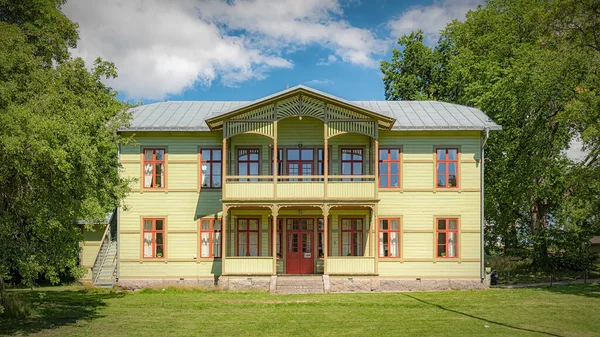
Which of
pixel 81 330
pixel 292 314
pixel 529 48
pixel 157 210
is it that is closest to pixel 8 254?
pixel 81 330

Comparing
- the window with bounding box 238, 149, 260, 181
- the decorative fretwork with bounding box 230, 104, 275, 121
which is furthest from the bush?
the window with bounding box 238, 149, 260, 181

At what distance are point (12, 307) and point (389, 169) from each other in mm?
15312

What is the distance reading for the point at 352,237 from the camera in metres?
25.5

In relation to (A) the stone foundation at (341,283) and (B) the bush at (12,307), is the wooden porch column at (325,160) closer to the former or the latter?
(A) the stone foundation at (341,283)

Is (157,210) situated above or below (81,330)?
above

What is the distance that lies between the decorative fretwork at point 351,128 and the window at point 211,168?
513 centimetres

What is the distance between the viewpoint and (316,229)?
25.7 meters

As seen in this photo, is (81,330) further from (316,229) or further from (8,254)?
(316,229)

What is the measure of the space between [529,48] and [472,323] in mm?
20972

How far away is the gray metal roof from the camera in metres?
24.9

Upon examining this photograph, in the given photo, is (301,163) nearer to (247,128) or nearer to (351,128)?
(351,128)

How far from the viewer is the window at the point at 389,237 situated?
25.2 metres

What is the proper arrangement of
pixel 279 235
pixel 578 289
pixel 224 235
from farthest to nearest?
pixel 279 235
pixel 224 235
pixel 578 289

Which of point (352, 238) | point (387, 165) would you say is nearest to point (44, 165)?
point (352, 238)
